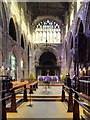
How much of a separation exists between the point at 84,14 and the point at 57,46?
74.1 ft

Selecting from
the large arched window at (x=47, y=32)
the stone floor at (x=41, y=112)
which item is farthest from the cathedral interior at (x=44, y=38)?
the stone floor at (x=41, y=112)

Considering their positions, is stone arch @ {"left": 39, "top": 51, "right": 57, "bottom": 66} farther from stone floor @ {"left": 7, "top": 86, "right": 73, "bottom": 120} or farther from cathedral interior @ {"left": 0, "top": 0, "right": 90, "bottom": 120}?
stone floor @ {"left": 7, "top": 86, "right": 73, "bottom": 120}

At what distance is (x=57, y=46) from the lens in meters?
44.9

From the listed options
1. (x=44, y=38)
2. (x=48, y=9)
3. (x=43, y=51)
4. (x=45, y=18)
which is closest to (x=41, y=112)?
(x=48, y=9)

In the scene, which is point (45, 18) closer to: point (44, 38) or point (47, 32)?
point (47, 32)

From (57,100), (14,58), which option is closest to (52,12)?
(14,58)

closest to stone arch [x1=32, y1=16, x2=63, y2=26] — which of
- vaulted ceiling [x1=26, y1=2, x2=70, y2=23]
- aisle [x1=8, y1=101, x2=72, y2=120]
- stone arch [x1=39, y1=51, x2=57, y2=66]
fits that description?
vaulted ceiling [x1=26, y1=2, x2=70, y2=23]

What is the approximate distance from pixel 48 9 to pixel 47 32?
5540mm

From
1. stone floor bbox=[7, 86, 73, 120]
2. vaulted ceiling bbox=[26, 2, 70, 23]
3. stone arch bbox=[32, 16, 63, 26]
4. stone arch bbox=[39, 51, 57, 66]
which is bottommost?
stone floor bbox=[7, 86, 73, 120]

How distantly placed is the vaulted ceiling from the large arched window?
202 cm

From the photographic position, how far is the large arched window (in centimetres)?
4509

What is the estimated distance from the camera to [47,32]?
45.4 metres

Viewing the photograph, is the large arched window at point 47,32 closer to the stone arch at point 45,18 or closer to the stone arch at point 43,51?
the stone arch at point 45,18

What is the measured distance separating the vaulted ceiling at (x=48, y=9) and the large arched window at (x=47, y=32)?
6.64 feet
